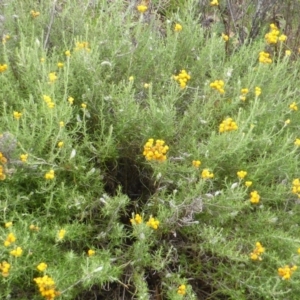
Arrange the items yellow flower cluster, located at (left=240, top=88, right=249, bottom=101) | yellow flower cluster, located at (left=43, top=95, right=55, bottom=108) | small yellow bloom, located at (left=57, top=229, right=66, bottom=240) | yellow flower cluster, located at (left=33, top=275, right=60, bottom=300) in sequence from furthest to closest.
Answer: yellow flower cluster, located at (left=240, top=88, right=249, bottom=101)
yellow flower cluster, located at (left=43, top=95, right=55, bottom=108)
small yellow bloom, located at (left=57, top=229, right=66, bottom=240)
yellow flower cluster, located at (left=33, top=275, right=60, bottom=300)

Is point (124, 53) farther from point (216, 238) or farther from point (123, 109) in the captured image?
point (216, 238)

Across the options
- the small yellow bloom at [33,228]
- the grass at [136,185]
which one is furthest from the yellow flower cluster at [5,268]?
the small yellow bloom at [33,228]

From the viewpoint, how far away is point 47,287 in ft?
6.18

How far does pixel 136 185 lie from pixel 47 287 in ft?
2.68

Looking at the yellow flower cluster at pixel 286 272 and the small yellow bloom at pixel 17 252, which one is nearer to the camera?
the small yellow bloom at pixel 17 252

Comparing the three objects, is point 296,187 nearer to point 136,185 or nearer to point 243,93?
point 243,93

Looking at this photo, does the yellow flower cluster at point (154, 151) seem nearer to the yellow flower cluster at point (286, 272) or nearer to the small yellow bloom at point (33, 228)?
the small yellow bloom at point (33, 228)

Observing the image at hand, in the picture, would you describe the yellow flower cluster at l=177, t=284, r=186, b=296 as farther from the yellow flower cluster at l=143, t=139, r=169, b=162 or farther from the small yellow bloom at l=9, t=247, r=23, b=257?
the small yellow bloom at l=9, t=247, r=23, b=257

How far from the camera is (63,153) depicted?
2.21 metres

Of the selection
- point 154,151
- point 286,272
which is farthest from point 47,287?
point 286,272

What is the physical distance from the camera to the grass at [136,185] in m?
2.11

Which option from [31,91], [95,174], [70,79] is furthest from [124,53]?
[95,174]

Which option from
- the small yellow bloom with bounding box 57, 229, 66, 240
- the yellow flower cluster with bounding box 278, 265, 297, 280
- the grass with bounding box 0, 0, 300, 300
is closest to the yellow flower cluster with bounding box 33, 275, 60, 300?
the grass with bounding box 0, 0, 300, 300

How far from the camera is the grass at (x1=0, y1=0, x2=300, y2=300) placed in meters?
2.11
